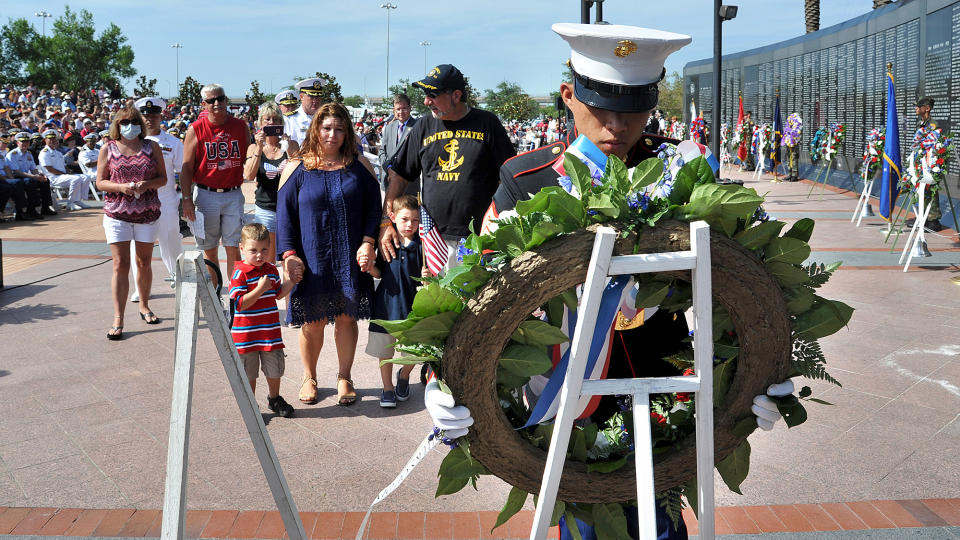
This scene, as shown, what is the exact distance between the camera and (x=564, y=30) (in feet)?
8.09

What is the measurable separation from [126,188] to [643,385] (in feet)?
19.1

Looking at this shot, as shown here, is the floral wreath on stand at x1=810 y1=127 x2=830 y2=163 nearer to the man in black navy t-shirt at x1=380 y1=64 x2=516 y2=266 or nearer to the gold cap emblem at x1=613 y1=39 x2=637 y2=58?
the man in black navy t-shirt at x1=380 y1=64 x2=516 y2=266

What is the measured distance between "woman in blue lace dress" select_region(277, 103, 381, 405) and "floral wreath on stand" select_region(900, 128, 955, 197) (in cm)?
765

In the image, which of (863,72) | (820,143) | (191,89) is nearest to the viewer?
(820,143)

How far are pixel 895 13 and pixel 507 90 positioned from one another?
231 ft

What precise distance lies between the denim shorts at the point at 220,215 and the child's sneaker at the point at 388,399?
9.61 ft

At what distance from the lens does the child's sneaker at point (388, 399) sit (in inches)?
209

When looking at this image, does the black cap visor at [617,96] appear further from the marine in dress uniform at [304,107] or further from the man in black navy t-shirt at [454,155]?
the marine in dress uniform at [304,107]

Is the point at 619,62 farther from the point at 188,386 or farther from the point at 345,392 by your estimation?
the point at 345,392

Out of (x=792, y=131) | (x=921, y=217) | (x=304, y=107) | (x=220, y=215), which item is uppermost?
(x=792, y=131)

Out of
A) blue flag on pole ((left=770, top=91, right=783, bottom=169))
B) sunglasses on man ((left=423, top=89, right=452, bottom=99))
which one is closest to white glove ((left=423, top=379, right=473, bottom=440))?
sunglasses on man ((left=423, top=89, right=452, bottom=99))

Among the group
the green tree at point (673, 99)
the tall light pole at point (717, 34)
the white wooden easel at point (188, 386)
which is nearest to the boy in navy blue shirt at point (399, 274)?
the white wooden easel at point (188, 386)

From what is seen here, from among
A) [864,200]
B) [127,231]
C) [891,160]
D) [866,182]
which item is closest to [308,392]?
[127,231]

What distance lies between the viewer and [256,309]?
5070mm
